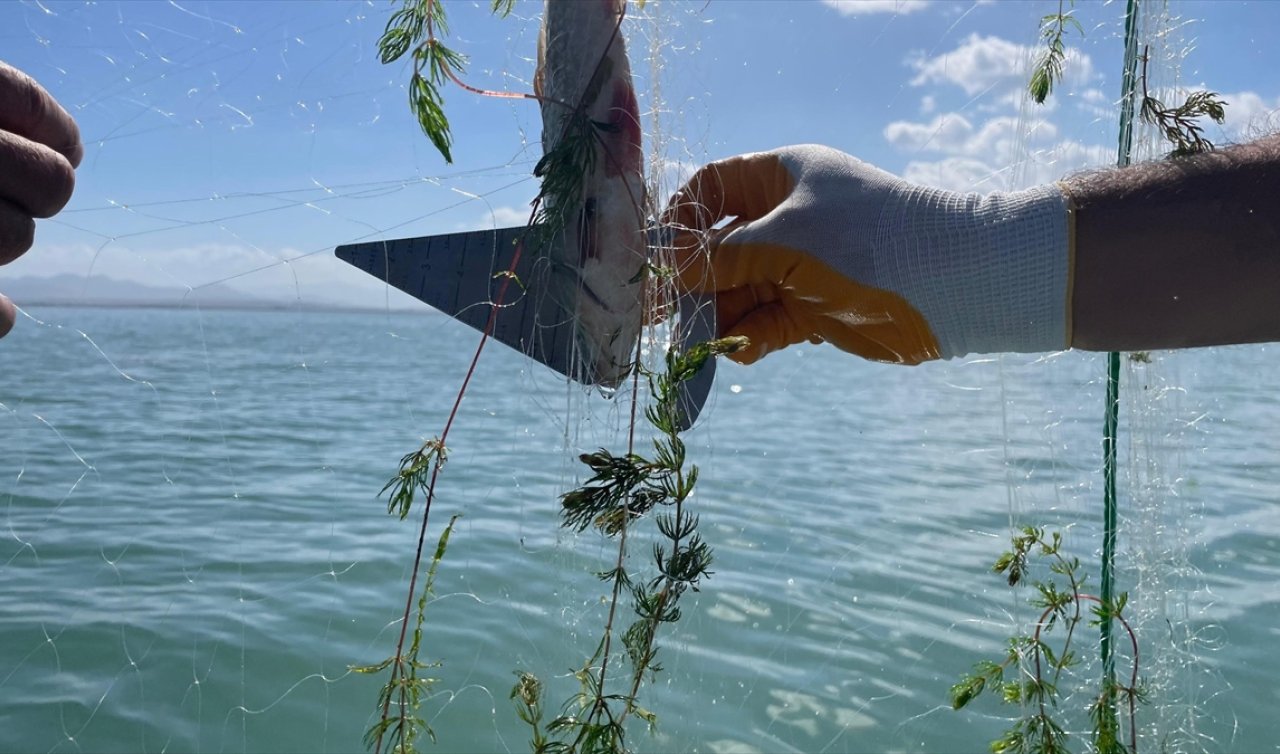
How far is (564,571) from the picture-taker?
1514 millimetres

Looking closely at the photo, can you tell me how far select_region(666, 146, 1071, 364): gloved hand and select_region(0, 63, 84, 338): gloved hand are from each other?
886 millimetres

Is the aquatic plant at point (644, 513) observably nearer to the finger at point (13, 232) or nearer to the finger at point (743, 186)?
the finger at point (743, 186)

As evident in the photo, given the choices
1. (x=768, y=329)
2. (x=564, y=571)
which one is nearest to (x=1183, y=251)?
(x=768, y=329)

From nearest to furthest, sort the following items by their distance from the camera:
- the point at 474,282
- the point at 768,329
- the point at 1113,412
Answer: the point at 474,282 < the point at 768,329 < the point at 1113,412

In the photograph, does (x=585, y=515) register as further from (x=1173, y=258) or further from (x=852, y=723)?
(x=852, y=723)

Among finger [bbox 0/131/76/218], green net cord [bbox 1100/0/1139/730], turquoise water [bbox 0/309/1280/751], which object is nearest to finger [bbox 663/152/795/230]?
turquoise water [bbox 0/309/1280/751]

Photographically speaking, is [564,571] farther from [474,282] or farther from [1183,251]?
[1183,251]

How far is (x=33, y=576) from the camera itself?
4.05 metres

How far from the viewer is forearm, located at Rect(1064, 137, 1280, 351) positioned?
1.49m

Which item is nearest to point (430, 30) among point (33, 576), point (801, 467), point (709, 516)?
point (33, 576)

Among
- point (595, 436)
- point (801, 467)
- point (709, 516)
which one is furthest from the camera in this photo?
point (801, 467)

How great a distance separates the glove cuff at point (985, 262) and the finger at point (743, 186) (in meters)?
0.25

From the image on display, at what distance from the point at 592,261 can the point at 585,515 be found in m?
0.35

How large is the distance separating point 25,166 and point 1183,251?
5.62ft
